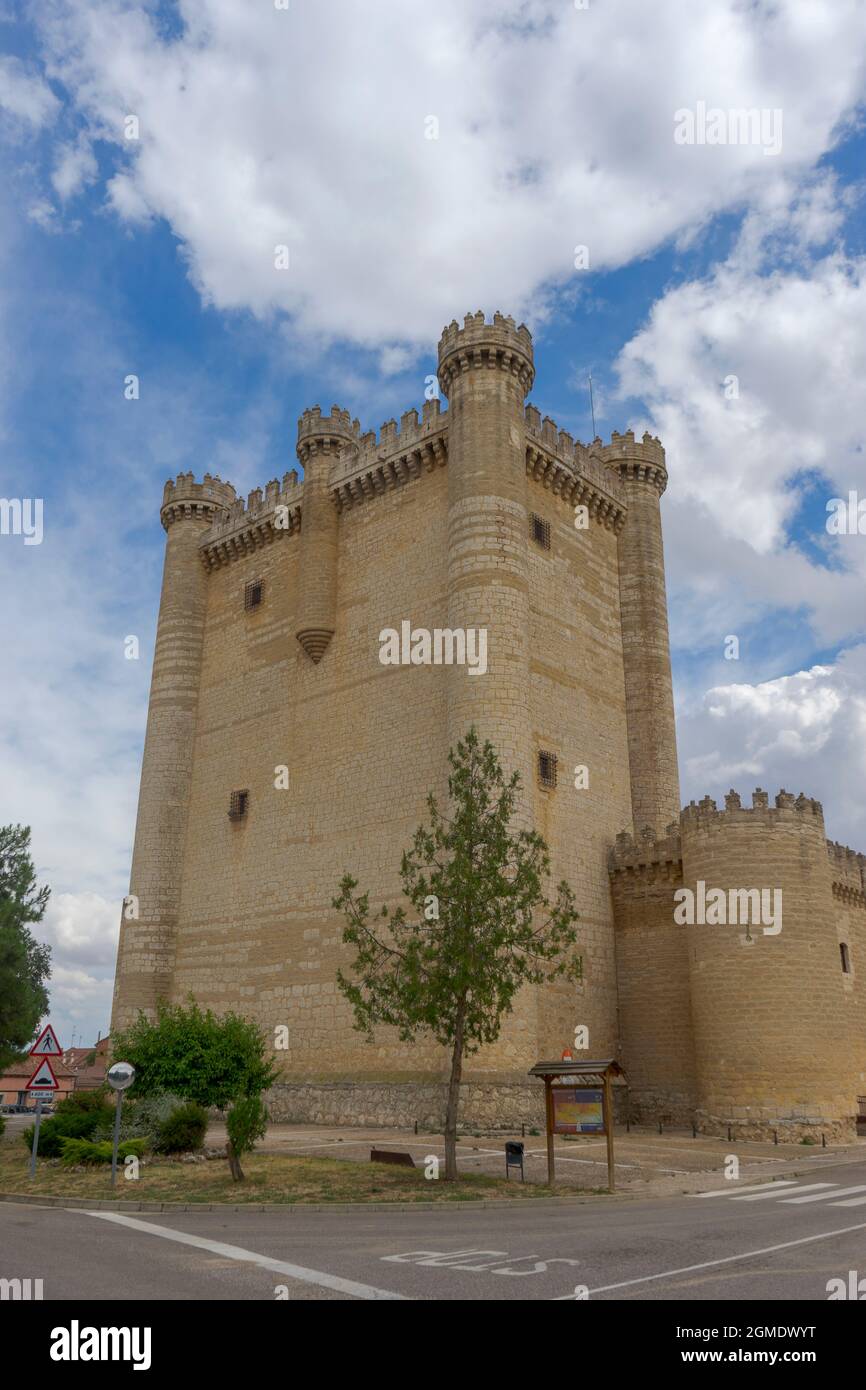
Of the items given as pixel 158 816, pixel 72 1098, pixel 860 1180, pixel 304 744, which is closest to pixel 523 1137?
pixel 860 1180

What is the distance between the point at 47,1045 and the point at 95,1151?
258cm

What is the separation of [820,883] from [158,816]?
70.9 ft

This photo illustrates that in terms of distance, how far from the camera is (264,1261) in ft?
31.7

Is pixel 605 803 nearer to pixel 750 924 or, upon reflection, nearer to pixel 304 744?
pixel 750 924

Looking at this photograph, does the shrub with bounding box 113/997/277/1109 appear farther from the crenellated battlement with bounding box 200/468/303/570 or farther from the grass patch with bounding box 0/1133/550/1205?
the crenellated battlement with bounding box 200/468/303/570

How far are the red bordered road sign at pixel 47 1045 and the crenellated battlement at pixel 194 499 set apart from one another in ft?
81.8

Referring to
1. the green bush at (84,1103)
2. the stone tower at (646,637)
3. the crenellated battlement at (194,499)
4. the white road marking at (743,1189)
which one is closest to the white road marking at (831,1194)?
the white road marking at (743,1189)

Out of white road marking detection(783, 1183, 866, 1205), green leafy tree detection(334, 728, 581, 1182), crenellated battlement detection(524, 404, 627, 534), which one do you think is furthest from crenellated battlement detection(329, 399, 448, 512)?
white road marking detection(783, 1183, 866, 1205)

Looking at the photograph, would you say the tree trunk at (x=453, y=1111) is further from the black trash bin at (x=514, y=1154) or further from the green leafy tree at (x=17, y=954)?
the green leafy tree at (x=17, y=954)

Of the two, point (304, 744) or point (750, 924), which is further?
point (304, 744)

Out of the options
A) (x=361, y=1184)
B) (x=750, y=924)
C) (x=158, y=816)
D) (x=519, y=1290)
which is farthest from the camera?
(x=158, y=816)

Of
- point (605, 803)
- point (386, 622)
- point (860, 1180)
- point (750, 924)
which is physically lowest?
point (860, 1180)

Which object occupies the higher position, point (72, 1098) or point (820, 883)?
point (820, 883)

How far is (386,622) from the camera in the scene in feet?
103
